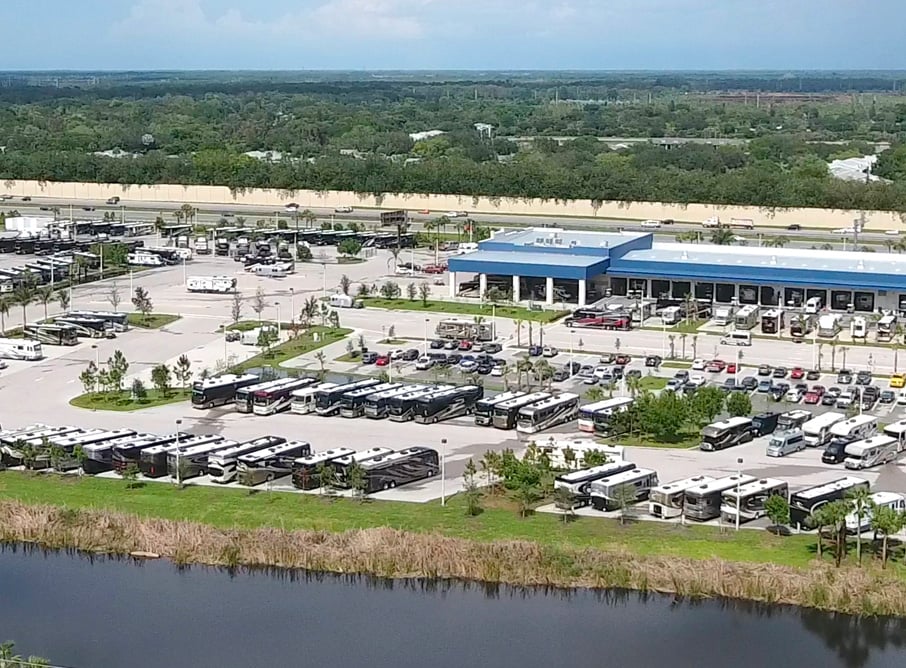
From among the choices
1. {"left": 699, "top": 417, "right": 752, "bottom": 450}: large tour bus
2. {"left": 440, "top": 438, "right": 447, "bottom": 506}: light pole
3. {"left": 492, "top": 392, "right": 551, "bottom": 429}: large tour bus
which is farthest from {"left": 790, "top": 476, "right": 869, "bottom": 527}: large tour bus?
{"left": 492, "top": 392, "right": 551, "bottom": 429}: large tour bus

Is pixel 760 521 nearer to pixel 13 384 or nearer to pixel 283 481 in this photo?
pixel 283 481

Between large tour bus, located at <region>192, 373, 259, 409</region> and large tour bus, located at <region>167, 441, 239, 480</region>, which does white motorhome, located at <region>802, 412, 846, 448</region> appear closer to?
large tour bus, located at <region>167, 441, 239, 480</region>

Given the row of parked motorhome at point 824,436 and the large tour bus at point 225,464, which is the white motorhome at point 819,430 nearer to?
the row of parked motorhome at point 824,436

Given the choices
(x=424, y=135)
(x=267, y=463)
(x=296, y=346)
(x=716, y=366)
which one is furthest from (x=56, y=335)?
(x=424, y=135)

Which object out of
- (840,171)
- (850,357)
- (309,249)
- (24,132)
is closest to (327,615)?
(850,357)

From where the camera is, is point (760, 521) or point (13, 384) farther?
point (13, 384)

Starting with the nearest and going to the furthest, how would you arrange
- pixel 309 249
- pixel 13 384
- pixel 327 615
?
pixel 327 615, pixel 13 384, pixel 309 249
